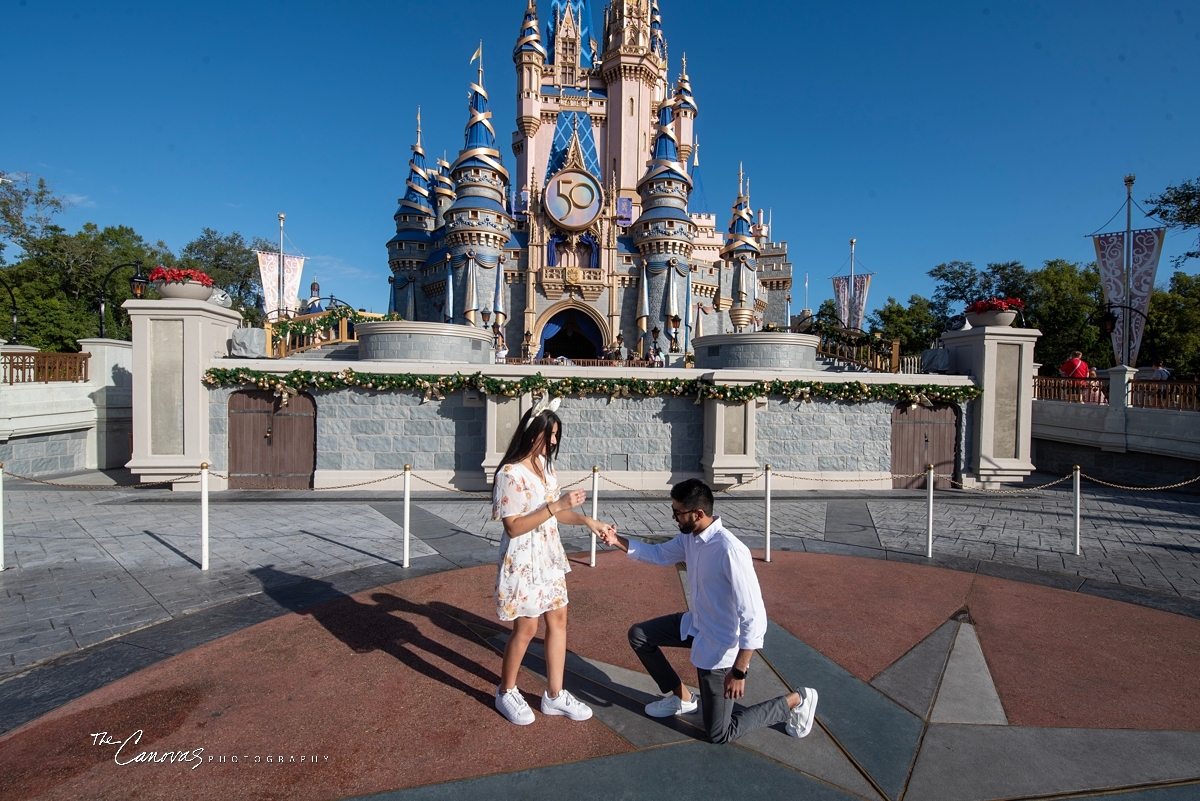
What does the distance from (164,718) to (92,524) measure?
21.7ft

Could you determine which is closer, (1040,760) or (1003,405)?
(1040,760)

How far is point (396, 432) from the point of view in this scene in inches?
463

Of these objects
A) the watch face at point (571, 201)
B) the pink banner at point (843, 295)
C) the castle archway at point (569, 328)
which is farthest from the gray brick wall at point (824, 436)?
the pink banner at point (843, 295)

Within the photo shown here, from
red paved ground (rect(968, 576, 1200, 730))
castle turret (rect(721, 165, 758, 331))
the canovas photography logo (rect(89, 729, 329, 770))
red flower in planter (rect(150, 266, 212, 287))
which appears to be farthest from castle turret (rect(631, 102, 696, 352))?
the canovas photography logo (rect(89, 729, 329, 770))

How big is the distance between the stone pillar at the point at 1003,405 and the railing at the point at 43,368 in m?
20.0

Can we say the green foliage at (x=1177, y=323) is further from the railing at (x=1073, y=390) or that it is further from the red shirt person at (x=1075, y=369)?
the railing at (x=1073, y=390)

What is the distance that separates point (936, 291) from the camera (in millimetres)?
47438

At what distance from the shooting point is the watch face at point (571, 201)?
3484cm

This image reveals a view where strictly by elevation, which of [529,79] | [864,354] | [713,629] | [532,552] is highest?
[529,79]

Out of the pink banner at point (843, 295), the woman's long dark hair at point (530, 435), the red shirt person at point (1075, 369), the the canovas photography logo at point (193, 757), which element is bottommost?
the the canovas photography logo at point (193, 757)

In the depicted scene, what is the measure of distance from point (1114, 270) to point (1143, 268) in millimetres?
999

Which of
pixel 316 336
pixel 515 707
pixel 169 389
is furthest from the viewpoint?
pixel 316 336

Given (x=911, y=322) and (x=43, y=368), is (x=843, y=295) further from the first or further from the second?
(x=43, y=368)

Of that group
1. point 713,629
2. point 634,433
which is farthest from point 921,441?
point 713,629
